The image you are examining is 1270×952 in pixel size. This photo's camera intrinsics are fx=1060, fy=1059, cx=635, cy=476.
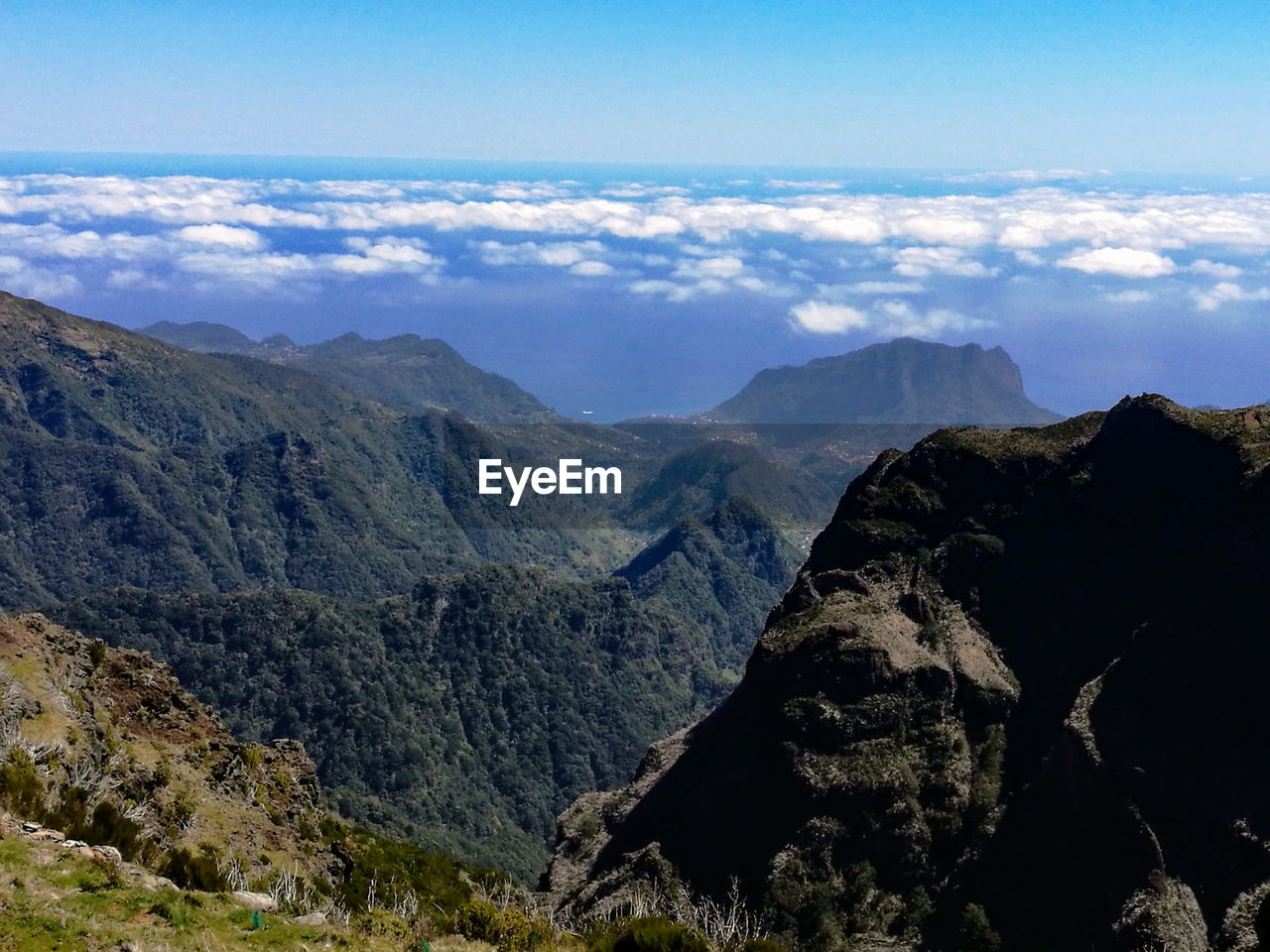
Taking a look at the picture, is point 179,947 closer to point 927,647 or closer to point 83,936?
point 83,936

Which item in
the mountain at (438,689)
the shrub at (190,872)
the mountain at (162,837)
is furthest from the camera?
the mountain at (438,689)

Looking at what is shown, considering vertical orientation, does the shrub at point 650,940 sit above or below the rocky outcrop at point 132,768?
below

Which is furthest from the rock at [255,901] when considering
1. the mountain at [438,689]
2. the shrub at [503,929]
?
the mountain at [438,689]

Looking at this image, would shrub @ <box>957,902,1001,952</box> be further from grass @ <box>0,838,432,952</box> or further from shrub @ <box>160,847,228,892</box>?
shrub @ <box>160,847,228,892</box>

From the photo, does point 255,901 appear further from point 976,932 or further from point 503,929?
point 976,932

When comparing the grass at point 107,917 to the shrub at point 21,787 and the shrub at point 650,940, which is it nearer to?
A: the shrub at point 21,787

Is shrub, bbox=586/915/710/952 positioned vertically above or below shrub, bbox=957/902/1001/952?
above

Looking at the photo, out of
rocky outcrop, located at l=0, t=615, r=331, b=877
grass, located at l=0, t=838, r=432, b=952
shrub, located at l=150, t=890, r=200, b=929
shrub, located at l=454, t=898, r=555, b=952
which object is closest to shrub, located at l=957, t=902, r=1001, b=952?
shrub, located at l=454, t=898, r=555, b=952

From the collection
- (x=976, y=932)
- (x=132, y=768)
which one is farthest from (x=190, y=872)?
(x=976, y=932)
